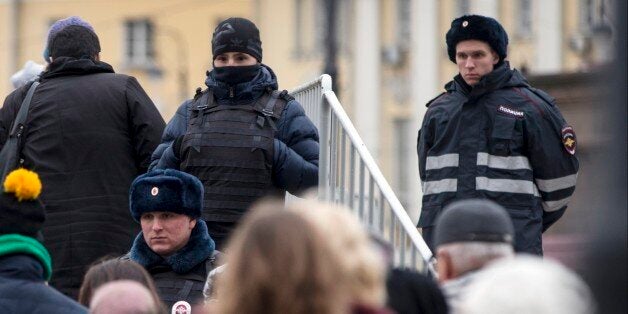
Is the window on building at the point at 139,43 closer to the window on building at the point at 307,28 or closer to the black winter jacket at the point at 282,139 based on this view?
the window on building at the point at 307,28

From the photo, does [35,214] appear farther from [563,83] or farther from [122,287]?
[563,83]

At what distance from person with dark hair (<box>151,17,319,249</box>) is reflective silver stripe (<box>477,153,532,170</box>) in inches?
32.9

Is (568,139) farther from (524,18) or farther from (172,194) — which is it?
(524,18)

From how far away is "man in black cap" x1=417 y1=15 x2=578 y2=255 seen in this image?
941cm

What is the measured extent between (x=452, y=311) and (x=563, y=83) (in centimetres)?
1305

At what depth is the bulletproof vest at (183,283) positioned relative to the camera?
348 inches

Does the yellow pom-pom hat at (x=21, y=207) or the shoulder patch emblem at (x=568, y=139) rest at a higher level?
the shoulder patch emblem at (x=568, y=139)

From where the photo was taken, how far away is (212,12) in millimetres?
61656

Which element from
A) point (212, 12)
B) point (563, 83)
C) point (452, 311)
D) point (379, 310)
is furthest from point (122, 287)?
point (212, 12)

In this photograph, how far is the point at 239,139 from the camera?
964cm

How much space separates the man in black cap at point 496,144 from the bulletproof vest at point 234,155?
2.39ft

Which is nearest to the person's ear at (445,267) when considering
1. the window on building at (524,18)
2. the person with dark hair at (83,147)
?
the person with dark hair at (83,147)


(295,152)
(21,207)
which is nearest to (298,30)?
(295,152)

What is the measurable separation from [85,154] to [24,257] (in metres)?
2.43
